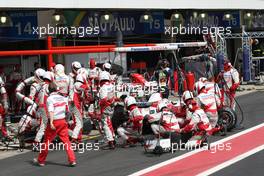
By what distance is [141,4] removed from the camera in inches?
943

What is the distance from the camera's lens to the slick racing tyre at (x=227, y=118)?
14695mm

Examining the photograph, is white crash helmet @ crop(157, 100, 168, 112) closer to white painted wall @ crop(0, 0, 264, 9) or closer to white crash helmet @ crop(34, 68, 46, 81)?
white crash helmet @ crop(34, 68, 46, 81)

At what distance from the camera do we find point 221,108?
14.8 metres

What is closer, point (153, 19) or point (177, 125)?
point (177, 125)

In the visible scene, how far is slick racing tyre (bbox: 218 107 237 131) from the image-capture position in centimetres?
1470

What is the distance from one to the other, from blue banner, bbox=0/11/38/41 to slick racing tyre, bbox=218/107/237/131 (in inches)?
393

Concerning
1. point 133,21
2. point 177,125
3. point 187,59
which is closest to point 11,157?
point 177,125

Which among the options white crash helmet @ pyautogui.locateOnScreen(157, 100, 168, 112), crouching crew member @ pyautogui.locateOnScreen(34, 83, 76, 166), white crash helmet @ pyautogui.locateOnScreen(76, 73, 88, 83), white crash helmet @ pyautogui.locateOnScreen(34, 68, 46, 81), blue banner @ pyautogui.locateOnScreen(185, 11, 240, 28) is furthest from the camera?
blue banner @ pyautogui.locateOnScreen(185, 11, 240, 28)

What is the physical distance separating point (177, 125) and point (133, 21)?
1415 centimetres

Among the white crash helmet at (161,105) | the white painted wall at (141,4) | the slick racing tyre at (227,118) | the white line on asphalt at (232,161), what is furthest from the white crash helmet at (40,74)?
the white painted wall at (141,4)

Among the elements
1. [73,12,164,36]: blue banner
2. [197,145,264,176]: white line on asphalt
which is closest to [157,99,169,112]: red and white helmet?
[197,145,264,176]: white line on asphalt

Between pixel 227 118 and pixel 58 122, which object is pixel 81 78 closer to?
pixel 58 122

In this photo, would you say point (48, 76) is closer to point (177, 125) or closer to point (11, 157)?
point (11, 157)

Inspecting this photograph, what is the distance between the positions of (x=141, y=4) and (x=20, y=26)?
5.31 metres
